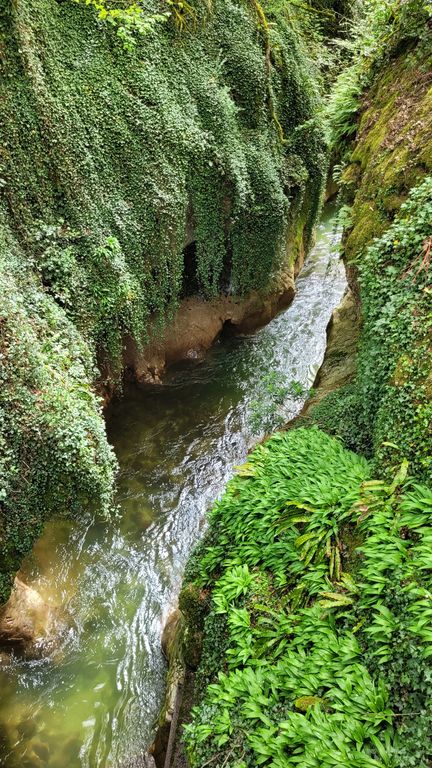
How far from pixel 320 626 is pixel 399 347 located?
2666 millimetres

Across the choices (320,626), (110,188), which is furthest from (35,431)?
(110,188)

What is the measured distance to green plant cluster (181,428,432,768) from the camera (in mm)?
2656

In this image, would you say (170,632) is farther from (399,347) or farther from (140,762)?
(399,347)

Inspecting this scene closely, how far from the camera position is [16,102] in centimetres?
625

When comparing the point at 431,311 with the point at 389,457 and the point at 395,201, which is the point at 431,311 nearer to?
the point at 389,457

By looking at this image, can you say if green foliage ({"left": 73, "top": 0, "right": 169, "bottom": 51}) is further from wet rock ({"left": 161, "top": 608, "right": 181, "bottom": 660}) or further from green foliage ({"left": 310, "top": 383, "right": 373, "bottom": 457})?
wet rock ({"left": 161, "top": 608, "right": 181, "bottom": 660})

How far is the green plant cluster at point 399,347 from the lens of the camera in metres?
3.91

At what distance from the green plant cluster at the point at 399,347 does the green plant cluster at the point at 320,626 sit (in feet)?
1.23

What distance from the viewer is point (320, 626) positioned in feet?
10.8

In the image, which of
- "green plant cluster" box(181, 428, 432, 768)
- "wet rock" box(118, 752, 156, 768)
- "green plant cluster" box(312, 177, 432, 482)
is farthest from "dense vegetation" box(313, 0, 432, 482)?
"wet rock" box(118, 752, 156, 768)

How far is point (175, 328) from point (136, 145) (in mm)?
3982

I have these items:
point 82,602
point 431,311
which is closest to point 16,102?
point 431,311

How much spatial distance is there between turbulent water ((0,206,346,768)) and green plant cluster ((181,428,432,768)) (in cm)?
253

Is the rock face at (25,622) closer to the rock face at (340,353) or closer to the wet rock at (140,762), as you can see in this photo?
the wet rock at (140,762)
